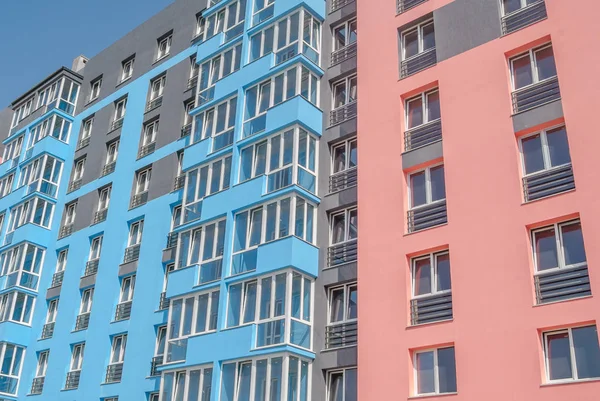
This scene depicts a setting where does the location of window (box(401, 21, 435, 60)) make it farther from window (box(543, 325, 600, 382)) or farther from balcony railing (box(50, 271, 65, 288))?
balcony railing (box(50, 271, 65, 288))

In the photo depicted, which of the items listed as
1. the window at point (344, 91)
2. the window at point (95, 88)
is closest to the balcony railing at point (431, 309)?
the window at point (344, 91)

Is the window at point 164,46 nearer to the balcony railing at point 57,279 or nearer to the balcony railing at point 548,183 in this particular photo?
the balcony railing at point 57,279

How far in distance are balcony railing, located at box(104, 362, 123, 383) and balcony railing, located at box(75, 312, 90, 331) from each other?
279cm

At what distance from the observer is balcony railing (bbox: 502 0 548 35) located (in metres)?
20.1

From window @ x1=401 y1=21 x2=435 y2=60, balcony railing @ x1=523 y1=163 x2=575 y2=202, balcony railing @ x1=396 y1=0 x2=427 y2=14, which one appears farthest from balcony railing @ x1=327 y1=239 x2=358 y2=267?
balcony railing @ x1=396 y1=0 x2=427 y2=14

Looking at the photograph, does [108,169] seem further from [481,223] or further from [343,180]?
[481,223]

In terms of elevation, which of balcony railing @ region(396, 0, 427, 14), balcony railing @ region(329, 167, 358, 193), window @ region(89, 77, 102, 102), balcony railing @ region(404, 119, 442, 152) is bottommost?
balcony railing @ region(329, 167, 358, 193)

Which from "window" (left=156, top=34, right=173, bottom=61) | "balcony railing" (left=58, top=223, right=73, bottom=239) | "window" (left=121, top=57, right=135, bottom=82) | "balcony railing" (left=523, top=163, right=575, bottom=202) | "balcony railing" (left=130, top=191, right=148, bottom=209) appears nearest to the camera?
"balcony railing" (left=523, top=163, right=575, bottom=202)

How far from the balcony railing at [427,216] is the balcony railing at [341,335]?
10.8 feet

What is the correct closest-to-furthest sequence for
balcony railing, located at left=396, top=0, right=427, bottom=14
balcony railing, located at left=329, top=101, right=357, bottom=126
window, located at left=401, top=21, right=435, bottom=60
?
window, located at left=401, top=21, right=435, bottom=60 → balcony railing, located at left=396, top=0, right=427, bottom=14 → balcony railing, located at left=329, top=101, right=357, bottom=126

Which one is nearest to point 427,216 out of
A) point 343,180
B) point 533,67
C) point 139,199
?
point 343,180

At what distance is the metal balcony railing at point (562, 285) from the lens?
53.3 feet

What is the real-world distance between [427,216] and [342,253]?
3171 millimetres

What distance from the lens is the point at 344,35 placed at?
2619 cm
